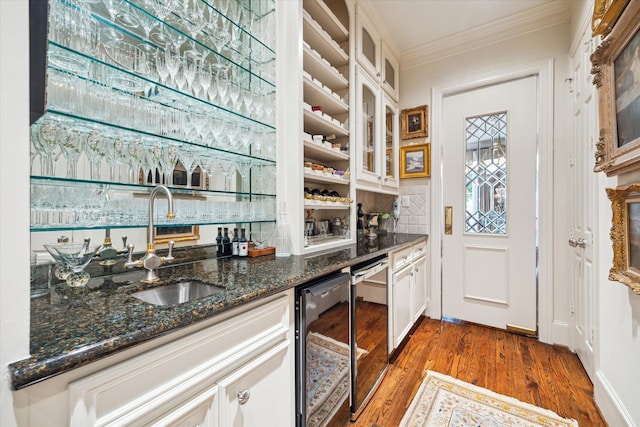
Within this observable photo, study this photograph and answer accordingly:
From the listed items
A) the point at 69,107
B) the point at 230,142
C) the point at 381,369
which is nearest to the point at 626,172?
the point at 381,369

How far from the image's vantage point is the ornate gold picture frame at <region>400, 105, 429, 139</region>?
9.36ft

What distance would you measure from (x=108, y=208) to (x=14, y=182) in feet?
1.76

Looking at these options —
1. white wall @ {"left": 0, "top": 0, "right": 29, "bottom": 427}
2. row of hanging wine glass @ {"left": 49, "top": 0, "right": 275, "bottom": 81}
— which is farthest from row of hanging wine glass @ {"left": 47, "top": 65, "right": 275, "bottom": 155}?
white wall @ {"left": 0, "top": 0, "right": 29, "bottom": 427}

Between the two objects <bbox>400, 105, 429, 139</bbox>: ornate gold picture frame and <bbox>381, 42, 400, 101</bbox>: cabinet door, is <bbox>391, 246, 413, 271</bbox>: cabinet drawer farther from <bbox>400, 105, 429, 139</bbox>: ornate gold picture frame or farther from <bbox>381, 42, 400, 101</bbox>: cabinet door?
<bbox>381, 42, 400, 101</bbox>: cabinet door

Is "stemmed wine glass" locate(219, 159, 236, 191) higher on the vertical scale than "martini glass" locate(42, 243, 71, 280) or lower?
higher

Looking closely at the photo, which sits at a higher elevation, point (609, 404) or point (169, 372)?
point (169, 372)

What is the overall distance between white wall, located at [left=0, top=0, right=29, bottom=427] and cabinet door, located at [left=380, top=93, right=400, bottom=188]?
232 cm

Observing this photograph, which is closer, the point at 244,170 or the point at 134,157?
the point at 134,157

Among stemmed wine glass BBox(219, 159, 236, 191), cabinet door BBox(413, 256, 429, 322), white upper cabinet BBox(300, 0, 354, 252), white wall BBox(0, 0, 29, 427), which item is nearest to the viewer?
white wall BBox(0, 0, 29, 427)

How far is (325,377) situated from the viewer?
1.21 meters

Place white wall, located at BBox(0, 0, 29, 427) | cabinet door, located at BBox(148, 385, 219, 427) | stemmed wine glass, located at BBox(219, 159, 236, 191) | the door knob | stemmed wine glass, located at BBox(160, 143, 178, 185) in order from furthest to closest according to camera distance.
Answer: the door knob
stemmed wine glass, located at BBox(219, 159, 236, 191)
stemmed wine glass, located at BBox(160, 143, 178, 185)
cabinet door, located at BBox(148, 385, 219, 427)
white wall, located at BBox(0, 0, 29, 427)

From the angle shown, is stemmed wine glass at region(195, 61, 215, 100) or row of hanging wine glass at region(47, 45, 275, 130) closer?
row of hanging wine glass at region(47, 45, 275, 130)

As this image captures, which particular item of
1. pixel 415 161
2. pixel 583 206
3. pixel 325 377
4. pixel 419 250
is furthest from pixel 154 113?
pixel 583 206

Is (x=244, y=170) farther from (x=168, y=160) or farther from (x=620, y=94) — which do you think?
(x=620, y=94)
